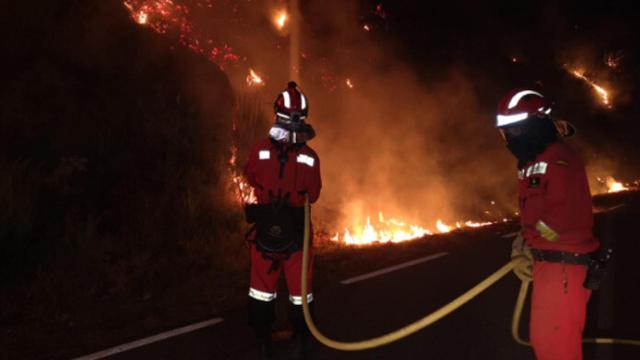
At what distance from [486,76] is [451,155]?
29.7ft

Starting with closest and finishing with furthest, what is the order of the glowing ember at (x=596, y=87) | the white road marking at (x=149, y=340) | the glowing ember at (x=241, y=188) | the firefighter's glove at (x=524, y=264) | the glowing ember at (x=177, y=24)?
the firefighter's glove at (x=524, y=264), the white road marking at (x=149, y=340), the glowing ember at (x=241, y=188), the glowing ember at (x=177, y=24), the glowing ember at (x=596, y=87)

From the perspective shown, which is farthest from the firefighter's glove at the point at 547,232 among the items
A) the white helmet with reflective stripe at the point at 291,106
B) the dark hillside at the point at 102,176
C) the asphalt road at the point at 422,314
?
the dark hillside at the point at 102,176

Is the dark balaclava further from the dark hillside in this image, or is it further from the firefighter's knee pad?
the dark hillside

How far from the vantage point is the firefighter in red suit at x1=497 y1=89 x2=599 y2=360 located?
9.16ft

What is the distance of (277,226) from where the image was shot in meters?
3.86

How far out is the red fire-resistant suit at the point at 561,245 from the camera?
2.78 metres

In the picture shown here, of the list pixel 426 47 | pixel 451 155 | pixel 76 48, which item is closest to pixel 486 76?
pixel 426 47

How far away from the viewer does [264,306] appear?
394cm

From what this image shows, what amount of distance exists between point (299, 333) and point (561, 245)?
2157 millimetres

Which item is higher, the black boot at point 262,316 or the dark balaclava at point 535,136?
the dark balaclava at point 535,136

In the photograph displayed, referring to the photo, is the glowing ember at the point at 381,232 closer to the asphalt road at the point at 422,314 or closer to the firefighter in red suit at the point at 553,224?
the asphalt road at the point at 422,314

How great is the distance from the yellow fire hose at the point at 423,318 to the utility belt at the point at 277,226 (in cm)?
8

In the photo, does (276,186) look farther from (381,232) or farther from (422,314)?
(381,232)

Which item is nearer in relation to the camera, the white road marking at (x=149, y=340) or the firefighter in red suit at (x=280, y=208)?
the firefighter in red suit at (x=280, y=208)
